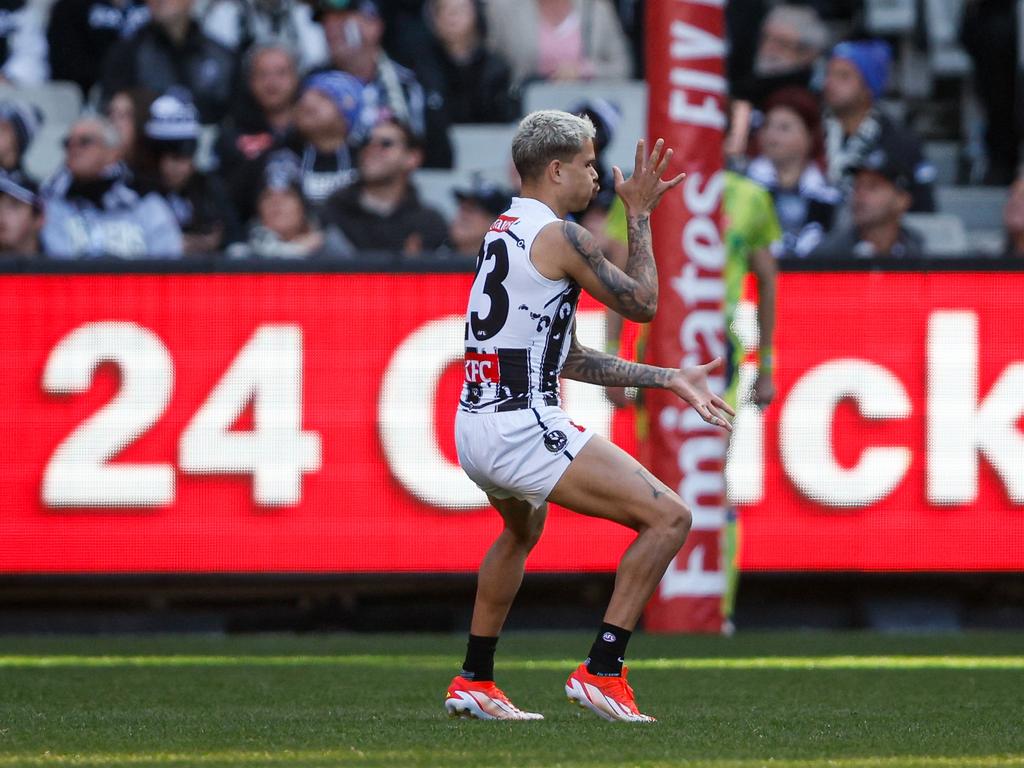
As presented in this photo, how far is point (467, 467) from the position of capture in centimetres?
596

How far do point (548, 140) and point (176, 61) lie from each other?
7499 millimetres

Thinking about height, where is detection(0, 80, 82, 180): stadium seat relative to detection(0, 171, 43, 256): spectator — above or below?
above

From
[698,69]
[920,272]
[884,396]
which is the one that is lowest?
[884,396]

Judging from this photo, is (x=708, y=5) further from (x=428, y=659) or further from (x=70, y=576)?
(x=70, y=576)

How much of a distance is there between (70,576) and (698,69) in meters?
3.98

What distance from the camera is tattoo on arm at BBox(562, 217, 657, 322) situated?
18.9 ft

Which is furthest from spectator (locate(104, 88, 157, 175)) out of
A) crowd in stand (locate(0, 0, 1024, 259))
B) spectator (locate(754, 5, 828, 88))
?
spectator (locate(754, 5, 828, 88))

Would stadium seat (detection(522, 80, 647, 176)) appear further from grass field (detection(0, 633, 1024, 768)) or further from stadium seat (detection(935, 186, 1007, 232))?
grass field (detection(0, 633, 1024, 768))

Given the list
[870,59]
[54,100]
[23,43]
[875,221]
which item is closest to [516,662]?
[875,221]

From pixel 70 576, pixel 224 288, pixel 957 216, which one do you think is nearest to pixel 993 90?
pixel 957 216

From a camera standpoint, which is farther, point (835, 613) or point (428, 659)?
point (835, 613)

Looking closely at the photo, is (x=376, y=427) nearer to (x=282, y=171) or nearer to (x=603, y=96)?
(x=282, y=171)

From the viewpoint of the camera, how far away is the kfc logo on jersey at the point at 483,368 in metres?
5.87

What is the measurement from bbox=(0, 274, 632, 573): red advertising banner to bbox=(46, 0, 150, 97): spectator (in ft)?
13.6
